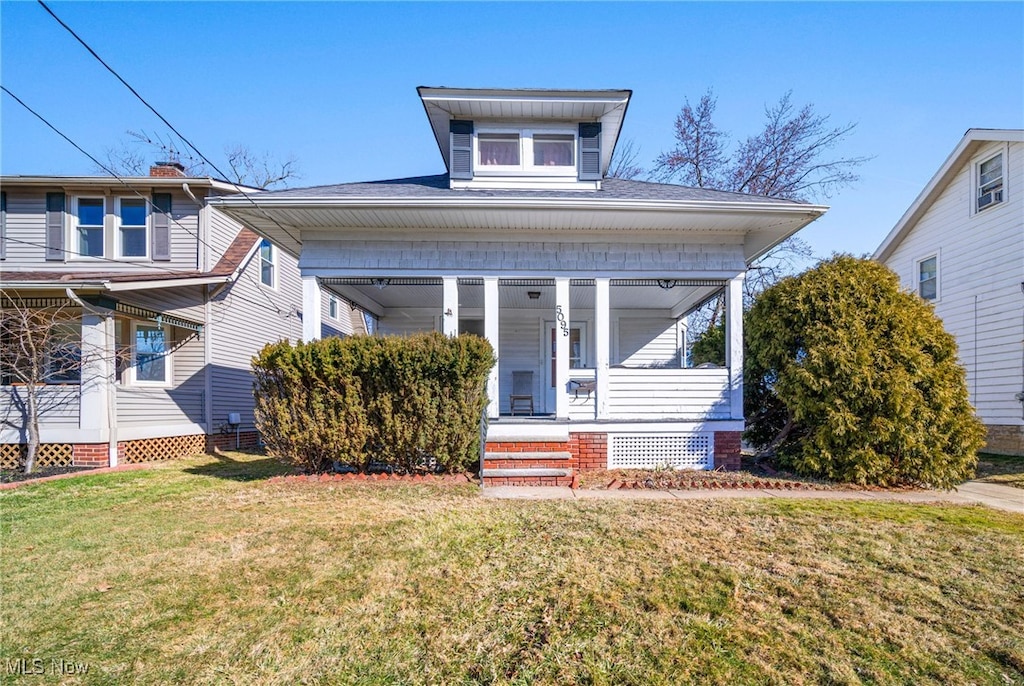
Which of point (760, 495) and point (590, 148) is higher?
point (590, 148)

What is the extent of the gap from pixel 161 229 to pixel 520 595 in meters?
12.2

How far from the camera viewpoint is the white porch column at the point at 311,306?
8.49 m

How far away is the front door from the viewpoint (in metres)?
11.9

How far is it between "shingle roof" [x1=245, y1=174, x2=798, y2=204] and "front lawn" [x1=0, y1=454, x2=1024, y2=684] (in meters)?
4.68

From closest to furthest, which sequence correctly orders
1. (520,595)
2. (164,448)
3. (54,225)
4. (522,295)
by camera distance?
1. (520,595)
2. (164,448)
3. (522,295)
4. (54,225)

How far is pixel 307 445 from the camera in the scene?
7.16m

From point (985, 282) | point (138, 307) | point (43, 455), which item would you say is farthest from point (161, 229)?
point (985, 282)

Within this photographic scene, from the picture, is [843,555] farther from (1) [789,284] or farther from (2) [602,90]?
(2) [602,90]

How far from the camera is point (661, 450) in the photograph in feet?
27.5

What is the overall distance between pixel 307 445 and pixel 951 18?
12.4m

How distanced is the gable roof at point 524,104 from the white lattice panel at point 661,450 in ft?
18.7

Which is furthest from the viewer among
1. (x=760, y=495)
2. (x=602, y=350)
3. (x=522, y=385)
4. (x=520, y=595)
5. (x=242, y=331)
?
(x=242, y=331)

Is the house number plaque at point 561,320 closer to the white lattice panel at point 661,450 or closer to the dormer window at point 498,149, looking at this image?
the white lattice panel at point 661,450

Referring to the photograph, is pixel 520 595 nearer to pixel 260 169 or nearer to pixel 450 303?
pixel 450 303
